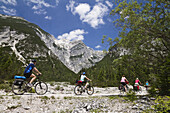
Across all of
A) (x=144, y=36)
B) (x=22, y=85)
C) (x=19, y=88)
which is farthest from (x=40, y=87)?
(x=144, y=36)

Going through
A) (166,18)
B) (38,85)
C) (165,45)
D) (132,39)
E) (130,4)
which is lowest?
(38,85)

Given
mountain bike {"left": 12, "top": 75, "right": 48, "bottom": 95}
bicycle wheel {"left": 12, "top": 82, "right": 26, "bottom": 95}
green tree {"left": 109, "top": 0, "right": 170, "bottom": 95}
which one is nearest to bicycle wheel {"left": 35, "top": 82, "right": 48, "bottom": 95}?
mountain bike {"left": 12, "top": 75, "right": 48, "bottom": 95}

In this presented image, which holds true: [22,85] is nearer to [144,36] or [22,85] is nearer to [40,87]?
[40,87]

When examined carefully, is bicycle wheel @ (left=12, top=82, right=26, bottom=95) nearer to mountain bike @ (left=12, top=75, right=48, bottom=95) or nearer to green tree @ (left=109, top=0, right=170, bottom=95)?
mountain bike @ (left=12, top=75, right=48, bottom=95)

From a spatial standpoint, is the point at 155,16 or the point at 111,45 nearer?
the point at 155,16

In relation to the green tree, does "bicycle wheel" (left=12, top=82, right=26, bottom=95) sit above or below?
below

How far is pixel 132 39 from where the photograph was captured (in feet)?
30.8

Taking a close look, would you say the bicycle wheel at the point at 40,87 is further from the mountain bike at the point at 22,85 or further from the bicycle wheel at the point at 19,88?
the bicycle wheel at the point at 19,88

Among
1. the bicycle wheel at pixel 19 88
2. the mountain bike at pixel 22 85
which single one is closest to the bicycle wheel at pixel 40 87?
the mountain bike at pixel 22 85

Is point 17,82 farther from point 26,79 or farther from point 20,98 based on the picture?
point 20,98

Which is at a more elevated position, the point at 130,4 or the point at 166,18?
the point at 130,4

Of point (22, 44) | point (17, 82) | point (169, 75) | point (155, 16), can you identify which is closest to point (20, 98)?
point (17, 82)

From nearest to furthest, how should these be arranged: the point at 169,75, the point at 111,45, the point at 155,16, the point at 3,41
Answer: the point at 169,75, the point at 155,16, the point at 111,45, the point at 3,41

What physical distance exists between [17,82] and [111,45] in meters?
8.72
